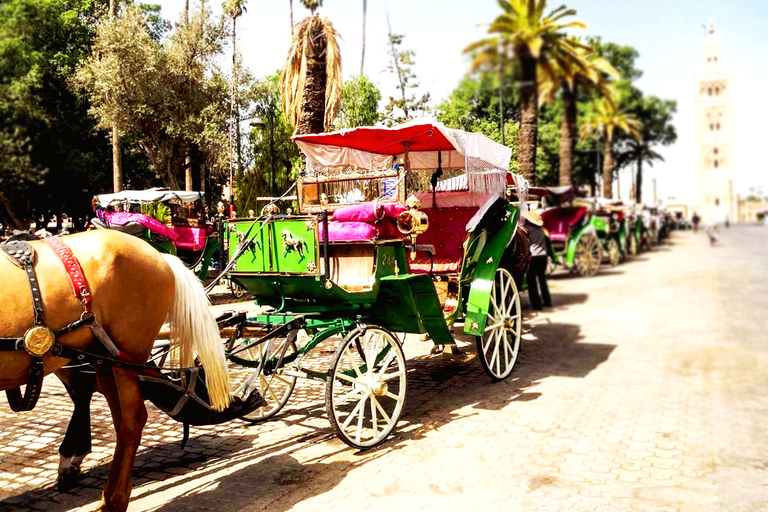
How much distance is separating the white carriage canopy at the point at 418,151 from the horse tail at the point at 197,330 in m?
2.67

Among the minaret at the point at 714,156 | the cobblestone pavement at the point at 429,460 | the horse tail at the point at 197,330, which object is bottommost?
the cobblestone pavement at the point at 429,460

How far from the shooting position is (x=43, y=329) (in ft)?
9.92

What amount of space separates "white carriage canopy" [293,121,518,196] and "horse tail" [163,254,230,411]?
2.67 metres

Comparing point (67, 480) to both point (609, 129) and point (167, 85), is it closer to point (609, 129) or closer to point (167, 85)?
point (167, 85)

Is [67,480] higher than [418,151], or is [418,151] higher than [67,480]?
[418,151]

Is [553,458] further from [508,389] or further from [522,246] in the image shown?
[522,246]

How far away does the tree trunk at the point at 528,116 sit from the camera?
5312 millimetres

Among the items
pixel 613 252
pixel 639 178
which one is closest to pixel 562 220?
pixel 613 252

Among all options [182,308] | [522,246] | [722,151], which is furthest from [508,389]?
[722,151]

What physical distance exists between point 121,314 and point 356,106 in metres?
8.39

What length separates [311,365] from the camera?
23.1 ft

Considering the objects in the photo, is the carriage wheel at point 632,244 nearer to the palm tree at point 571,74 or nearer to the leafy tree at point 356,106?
the leafy tree at point 356,106

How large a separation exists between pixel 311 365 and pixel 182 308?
354 centimetres

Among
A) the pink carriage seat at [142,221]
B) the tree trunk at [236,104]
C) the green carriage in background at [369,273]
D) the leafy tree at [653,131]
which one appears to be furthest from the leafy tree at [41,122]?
the leafy tree at [653,131]
